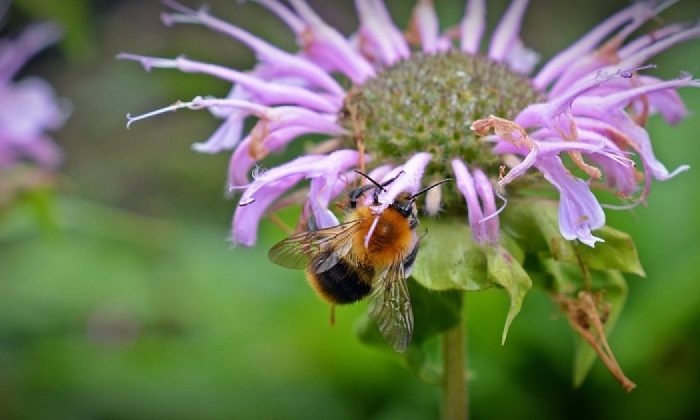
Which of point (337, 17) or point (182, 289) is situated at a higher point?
point (337, 17)

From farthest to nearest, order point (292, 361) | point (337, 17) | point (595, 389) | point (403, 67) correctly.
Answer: point (337, 17), point (292, 361), point (595, 389), point (403, 67)

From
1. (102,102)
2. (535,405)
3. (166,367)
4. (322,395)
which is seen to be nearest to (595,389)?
(535,405)

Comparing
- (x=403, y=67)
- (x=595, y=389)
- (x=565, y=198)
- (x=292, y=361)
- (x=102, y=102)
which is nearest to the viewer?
(x=565, y=198)

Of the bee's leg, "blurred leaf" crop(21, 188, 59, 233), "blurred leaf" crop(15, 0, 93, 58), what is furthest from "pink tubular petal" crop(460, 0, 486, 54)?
"blurred leaf" crop(21, 188, 59, 233)

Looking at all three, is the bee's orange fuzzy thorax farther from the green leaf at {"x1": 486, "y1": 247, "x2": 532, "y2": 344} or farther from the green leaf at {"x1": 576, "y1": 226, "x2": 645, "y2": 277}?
the green leaf at {"x1": 576, "y1": 226, "x2": 645, "y2": 277}

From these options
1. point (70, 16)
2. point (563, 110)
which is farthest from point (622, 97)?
point (70, 16)

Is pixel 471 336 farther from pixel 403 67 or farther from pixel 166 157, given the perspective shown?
pixel 166 157

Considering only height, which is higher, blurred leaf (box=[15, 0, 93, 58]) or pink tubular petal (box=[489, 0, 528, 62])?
blurred leaf (box=[15, 0, 93, 58])
